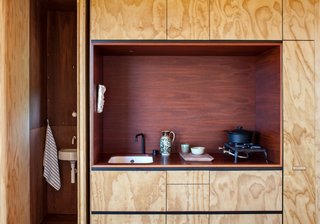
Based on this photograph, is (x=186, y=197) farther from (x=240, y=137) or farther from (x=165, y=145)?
(x=240, y=137)

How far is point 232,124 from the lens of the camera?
121 inches

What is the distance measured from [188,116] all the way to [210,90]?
0.36m

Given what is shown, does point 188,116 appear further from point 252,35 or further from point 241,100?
point 252,35

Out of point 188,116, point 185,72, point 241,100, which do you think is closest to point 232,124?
point 241,100

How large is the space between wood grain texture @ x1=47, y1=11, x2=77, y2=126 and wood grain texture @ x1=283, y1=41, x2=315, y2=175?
7.69ft

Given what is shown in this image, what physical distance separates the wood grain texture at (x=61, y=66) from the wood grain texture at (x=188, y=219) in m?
1.71

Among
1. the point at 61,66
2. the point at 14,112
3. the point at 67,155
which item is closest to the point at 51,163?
the point at 67,155

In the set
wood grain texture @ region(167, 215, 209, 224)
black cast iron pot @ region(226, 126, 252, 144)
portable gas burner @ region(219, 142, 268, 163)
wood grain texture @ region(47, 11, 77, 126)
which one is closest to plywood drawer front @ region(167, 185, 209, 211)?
wood grain texture @ region(167, 215, 209, 224)

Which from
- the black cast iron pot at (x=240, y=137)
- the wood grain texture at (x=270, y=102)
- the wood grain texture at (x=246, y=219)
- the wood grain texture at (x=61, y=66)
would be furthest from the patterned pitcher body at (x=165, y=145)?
the wood grain texture at (x=61, y=66)

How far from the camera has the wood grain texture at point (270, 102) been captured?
250 centimetres

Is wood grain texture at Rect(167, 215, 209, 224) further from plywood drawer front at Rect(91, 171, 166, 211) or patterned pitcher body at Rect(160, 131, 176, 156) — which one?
patterned pitcher body at Rect(160, 131, 176, 156)

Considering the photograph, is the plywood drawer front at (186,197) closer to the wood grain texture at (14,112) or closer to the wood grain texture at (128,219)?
the wood grain texture at (128,219)

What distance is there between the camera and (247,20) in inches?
96.7

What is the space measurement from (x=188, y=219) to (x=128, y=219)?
508 millimetres
